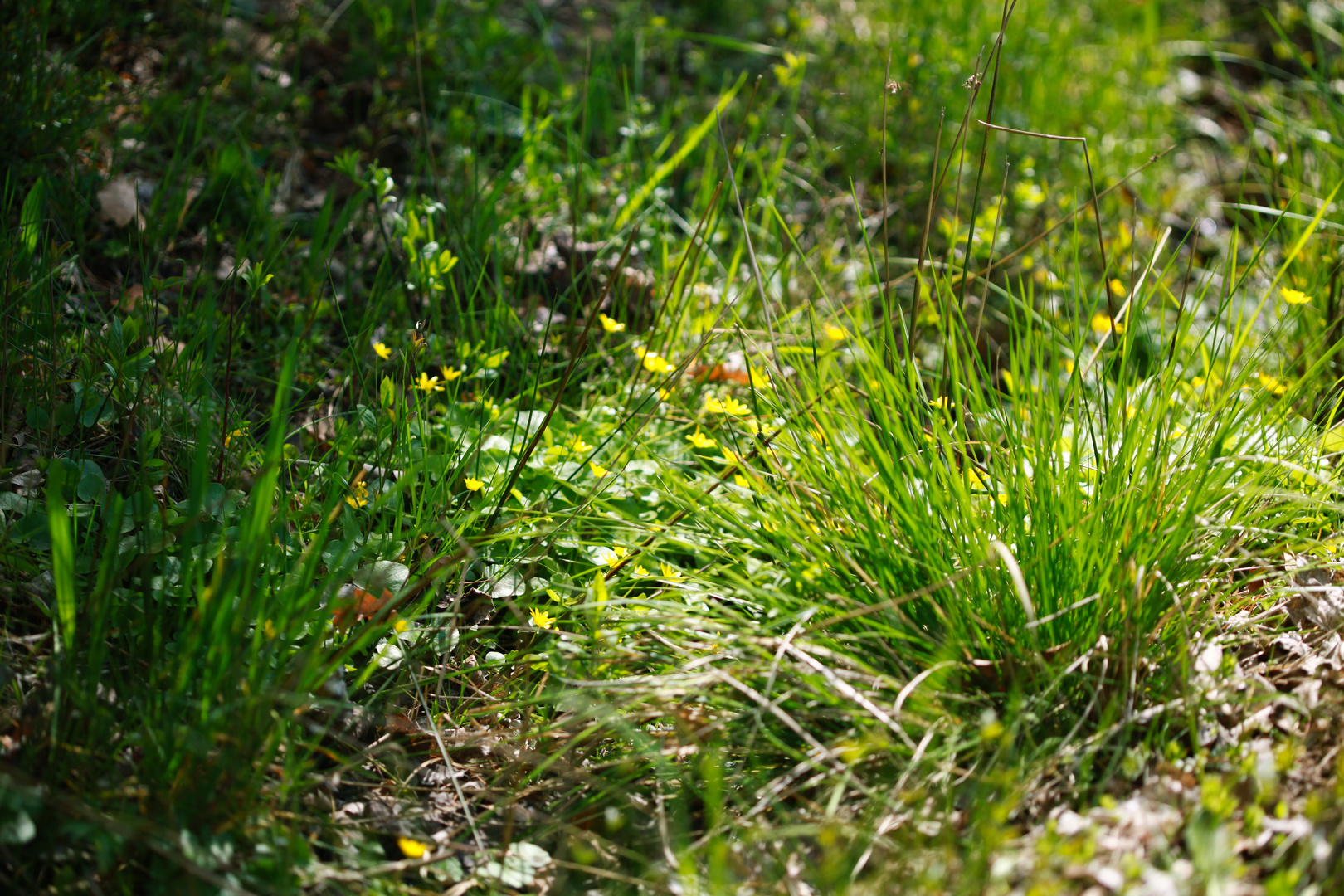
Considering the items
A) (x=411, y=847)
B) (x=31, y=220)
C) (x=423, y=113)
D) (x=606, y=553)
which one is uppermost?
(x=423, y=113)

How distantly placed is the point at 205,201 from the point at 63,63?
45cm

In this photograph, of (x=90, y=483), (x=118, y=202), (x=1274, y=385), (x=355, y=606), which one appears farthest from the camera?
(x=118, y=202)

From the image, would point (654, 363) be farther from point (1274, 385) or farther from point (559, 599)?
point (1274, 385)

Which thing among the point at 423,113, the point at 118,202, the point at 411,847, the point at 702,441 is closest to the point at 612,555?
the point at 702,441

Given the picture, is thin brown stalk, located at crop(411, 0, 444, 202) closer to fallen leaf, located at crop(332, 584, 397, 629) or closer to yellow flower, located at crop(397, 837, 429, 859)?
fallen leaf, located at crop(332, 584, 397, 629)

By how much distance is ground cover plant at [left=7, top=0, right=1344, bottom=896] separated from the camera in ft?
3.91

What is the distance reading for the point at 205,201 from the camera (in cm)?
247

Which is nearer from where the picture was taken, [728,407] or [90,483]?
[90,483]

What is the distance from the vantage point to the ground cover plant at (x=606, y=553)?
3.91 ft

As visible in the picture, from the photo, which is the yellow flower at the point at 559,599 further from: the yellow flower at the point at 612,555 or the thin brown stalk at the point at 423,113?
the thin brown stalk at the point at 423,113

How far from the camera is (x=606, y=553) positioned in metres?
1.72

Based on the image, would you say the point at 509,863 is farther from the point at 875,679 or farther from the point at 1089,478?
the point at 1089,478

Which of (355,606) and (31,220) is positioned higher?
(31,220)

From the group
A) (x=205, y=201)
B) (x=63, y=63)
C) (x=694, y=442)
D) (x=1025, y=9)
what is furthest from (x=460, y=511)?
(x=1025, y=9)
